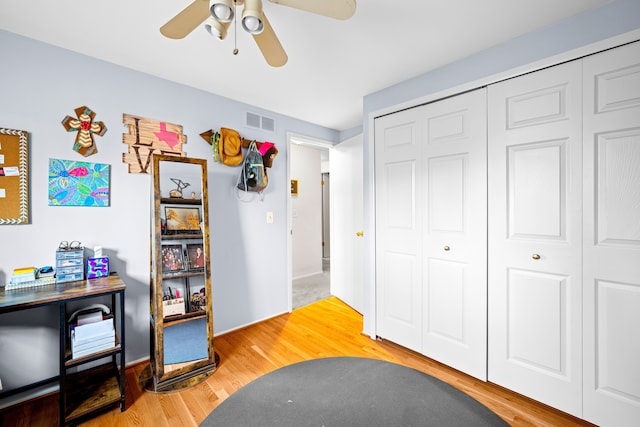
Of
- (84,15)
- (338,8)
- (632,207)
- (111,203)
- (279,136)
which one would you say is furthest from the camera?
(279,136)

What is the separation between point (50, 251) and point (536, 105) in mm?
3434

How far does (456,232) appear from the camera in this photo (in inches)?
85.0

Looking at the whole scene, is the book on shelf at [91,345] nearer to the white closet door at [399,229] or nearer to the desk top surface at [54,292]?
the desk top surface at [54,292]

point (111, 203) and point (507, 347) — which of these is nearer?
point (507, 347)

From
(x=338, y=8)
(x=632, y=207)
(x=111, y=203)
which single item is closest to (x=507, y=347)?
(x=632, y=207)

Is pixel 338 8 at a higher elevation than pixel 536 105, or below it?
higher

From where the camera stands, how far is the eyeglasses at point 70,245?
76.8 inches

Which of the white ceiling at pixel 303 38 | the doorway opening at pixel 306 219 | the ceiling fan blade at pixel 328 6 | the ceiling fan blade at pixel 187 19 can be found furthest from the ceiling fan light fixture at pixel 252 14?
the doorway opening at pixel 306 219

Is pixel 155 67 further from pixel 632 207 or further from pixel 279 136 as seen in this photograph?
pixel 632 207

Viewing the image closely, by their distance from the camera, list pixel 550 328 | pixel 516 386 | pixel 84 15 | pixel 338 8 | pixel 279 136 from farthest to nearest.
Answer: pixel 279 136, pixel 516 386, pixel 550 328, pixel 84 15, pixel 338 8

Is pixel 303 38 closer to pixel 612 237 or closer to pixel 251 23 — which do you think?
pixel 251 23

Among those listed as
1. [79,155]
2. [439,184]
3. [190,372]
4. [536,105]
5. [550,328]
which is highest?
[536,105]

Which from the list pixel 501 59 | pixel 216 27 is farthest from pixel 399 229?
pixel 216 27

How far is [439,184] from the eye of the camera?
2236 millimetres
